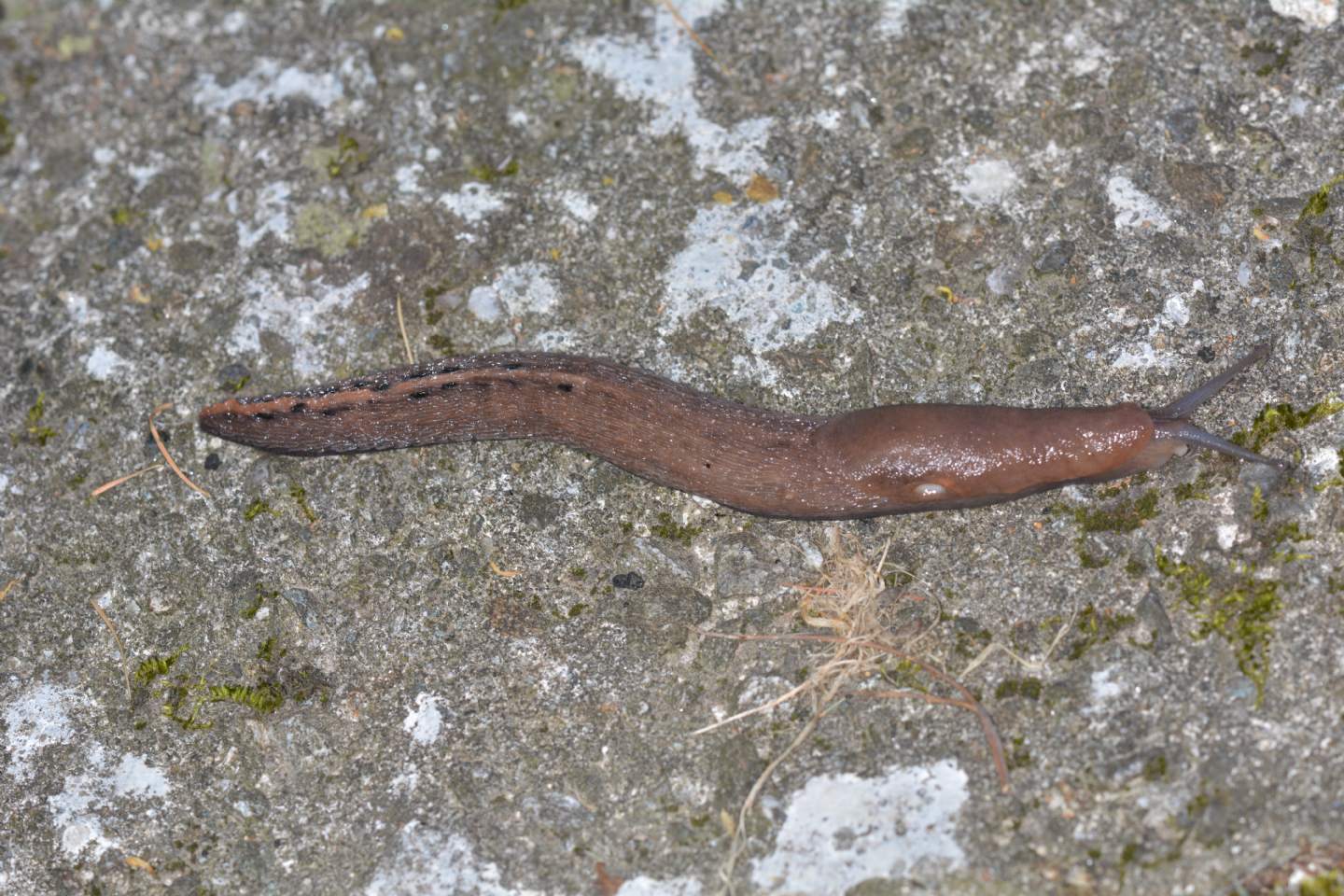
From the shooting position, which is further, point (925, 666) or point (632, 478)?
point (632, 478)

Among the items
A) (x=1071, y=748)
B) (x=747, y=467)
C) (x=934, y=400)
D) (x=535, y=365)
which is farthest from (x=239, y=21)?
→ (x=1071, y=748)

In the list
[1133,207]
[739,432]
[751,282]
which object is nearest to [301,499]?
[739,432]

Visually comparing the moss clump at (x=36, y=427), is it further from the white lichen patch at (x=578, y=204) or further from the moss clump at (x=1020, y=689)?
the moss clump at (x=1020, y=689)

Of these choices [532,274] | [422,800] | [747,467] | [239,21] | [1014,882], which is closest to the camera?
[1014,882]

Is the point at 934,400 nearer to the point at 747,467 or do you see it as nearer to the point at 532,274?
the point at 747,467

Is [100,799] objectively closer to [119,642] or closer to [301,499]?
[119,642]

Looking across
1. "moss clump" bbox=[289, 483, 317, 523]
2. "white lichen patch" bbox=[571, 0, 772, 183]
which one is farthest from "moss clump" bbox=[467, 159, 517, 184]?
"moss clump" bbox=[289, 483, 317, 523]

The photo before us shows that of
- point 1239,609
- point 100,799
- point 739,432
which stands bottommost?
point 100,799

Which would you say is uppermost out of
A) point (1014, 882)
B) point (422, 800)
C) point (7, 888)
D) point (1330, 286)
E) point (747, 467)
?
point (1330, 286)
